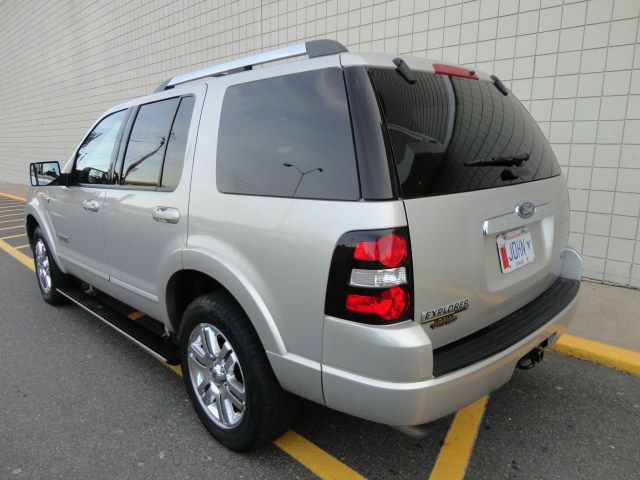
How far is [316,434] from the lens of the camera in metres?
2.50

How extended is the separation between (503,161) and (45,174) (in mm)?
A: 3956

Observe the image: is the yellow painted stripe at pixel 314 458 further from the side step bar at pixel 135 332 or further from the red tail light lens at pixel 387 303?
the red tail light lens at pixel 387 303

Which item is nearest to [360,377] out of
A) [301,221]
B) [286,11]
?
[301,221]

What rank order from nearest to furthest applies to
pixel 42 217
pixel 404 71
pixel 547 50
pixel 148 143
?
1. pixel 404 71
2. pixel 148 143
3. pixel 42 217
4. pixel 547 50

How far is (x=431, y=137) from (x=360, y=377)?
1.02 metres

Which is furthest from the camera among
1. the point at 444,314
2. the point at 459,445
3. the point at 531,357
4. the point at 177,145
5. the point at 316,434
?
the point at 177,145

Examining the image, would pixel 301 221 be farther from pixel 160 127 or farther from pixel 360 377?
pixel 160 127

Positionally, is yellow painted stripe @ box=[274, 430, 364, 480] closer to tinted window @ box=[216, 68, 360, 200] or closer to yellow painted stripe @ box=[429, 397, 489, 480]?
yellow painted stripe @ box=[429, 397, 489, 480]

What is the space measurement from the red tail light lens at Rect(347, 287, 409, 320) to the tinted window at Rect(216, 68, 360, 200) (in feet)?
1.25

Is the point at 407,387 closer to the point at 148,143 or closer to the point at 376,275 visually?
the point at 376,275

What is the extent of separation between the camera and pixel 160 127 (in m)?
2.80

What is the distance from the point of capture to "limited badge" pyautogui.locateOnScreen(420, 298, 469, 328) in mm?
1725

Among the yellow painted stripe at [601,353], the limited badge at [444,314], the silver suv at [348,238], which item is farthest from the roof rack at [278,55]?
the yellow painted stripe at [601,353]

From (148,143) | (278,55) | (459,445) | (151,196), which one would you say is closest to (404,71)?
(278,55)
